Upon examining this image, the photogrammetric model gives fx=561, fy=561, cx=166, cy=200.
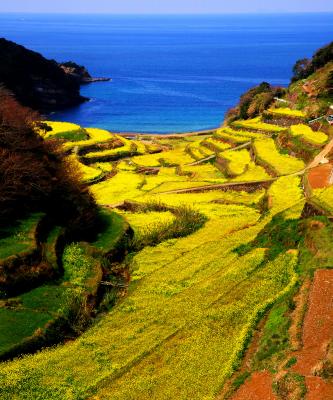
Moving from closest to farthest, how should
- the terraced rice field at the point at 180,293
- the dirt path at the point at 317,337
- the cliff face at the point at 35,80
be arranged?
the dirt path at the point at 317,337, the terraced rice field at the point at 180,293, the cliff face at the point at 35,80

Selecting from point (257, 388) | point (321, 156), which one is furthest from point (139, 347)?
point (321, 156)

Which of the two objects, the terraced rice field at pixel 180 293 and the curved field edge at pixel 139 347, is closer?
the curved field edge at pixel 139 347

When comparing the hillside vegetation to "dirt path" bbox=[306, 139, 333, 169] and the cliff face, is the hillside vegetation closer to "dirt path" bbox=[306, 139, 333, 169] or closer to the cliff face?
"dirt path" bbox=[306, 139, 333, 169]

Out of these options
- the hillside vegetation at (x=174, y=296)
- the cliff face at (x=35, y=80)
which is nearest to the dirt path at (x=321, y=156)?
the hillside vegetation at (x=174, y=296)

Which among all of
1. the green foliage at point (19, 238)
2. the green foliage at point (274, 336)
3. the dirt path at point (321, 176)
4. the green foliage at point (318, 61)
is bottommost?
the green foliage at point (274, 336)

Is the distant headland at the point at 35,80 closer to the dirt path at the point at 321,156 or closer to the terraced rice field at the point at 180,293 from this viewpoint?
→ the terraced rice field at the point at 180,293

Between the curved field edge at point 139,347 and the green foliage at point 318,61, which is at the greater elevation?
the green foliage at point 318,61
